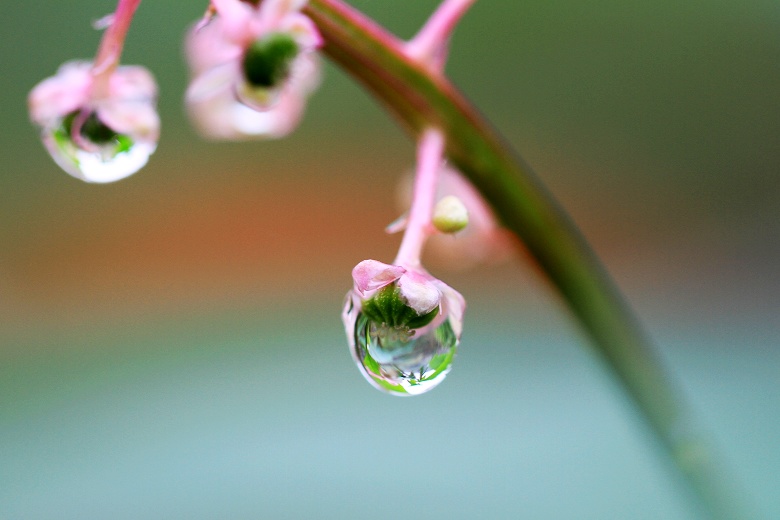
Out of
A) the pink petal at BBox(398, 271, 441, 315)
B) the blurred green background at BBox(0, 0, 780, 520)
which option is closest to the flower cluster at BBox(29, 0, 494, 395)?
the pink petal at BBox(398, 271, 441, 315)

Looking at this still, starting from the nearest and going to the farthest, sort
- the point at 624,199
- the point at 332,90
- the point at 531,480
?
the point at 531,480 < the point at 624,199 < the point at 332,90

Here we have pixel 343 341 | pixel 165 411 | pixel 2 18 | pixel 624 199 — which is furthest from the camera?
pixel 624 199

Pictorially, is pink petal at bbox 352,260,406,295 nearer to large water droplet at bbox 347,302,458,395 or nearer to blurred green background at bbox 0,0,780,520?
large water droplet at bbox 347,302,458,395

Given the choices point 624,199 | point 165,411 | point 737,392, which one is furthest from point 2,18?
point 737,392

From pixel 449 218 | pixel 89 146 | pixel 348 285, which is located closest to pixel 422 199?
pixel 449 218

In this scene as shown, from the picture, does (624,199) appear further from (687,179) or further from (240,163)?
(240,163)

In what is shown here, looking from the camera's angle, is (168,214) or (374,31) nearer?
(374,31)

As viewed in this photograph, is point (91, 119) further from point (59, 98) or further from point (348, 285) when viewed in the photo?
point (348, 285)
